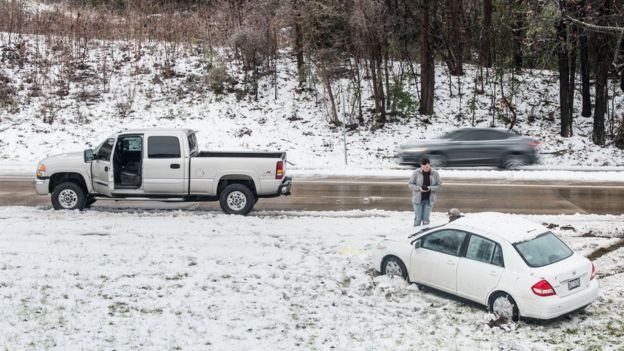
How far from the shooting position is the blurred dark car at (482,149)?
25609 millimetres

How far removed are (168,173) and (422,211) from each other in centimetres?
614

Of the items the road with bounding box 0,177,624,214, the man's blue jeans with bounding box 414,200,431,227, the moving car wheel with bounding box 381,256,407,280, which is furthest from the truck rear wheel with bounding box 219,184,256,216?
the moving car wheel with bounding box 381,256,407,280

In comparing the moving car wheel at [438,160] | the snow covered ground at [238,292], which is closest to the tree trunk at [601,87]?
the moving car wheel at [438,160]

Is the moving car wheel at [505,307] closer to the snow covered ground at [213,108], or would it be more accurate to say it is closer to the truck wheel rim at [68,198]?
the truck wheel rim at [68,198]

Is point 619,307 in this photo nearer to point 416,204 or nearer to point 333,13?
point 416,204

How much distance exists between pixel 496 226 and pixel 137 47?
3211 centimetres

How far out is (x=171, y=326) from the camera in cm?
1049

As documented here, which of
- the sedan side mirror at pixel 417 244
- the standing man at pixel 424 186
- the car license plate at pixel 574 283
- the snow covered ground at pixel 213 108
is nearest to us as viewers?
the car license plate at pixel 574 283

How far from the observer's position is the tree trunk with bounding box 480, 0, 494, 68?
36.8 metres

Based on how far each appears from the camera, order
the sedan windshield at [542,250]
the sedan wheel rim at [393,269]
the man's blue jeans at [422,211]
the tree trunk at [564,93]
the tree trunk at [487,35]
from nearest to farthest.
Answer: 1. the sedan windshield at [542,250]
2. the sedan wheel rim at [393,269]
3. the man's blue jeans at [422,211]
4. the tree trunk at [564,93]
5. the tree trunk at [487,35]

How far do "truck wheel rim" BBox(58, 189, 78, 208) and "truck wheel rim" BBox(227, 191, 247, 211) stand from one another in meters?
3.85

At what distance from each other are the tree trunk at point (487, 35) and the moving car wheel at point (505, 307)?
2806 centimetres

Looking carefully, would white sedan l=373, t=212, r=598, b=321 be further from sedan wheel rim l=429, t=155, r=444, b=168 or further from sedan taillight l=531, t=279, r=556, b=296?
sedan wheel rim l=429, t=155, r=444, b=168

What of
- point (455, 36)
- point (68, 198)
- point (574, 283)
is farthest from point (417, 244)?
point (455, 36)
